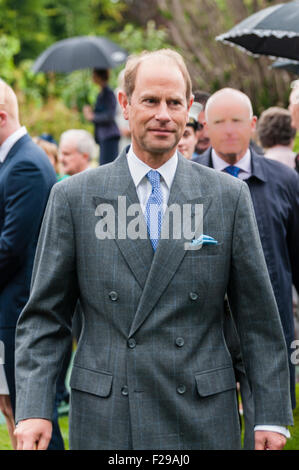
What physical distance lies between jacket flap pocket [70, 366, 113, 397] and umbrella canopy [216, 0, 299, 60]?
11.0 feet

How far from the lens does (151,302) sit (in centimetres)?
318

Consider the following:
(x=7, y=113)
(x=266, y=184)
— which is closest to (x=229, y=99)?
(x=266, y=184)

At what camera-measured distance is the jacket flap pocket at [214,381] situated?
3213 millimetres

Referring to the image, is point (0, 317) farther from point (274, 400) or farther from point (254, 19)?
point (254, 19)

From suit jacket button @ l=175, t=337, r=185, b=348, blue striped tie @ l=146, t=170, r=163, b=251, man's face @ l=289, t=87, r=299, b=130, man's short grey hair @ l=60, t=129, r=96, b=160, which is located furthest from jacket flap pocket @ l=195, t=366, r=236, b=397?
man's short grey hair @ l=60, t=129, r=96, b=160

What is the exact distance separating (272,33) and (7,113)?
6.42 feet

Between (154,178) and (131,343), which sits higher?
(154,178)

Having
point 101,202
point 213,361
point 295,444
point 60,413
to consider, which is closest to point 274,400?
point 213,361

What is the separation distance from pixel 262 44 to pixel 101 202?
3.81 m

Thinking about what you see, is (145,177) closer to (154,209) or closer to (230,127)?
(154,209)

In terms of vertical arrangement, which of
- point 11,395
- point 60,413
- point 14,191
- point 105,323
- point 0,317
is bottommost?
point 60,413

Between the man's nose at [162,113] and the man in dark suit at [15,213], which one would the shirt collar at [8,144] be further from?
the man's nose at [162,113]

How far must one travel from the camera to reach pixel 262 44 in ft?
22.2

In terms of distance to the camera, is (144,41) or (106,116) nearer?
(106,116)
